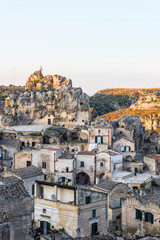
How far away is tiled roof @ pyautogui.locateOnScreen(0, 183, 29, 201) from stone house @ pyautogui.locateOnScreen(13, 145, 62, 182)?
72.7 ft

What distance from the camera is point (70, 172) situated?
43.2m

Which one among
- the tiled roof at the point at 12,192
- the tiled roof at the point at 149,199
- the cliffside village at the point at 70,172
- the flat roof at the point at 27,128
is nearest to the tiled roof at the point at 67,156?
the cliffside village at the point at 70,172

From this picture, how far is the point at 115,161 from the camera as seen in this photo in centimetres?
4403

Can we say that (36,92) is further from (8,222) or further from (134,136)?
(8,222)

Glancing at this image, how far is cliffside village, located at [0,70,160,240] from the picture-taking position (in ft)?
87.5

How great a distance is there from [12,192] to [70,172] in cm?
2270

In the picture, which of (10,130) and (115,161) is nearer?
(115,161)

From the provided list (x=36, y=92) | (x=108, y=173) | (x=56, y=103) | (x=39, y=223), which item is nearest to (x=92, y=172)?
(x=108, y=173)

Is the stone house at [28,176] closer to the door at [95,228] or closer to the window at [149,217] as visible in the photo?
the door at [95,228]

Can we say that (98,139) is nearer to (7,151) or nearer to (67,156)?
(67,156)

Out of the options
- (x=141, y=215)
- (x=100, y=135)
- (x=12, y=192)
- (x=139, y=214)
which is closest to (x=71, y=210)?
(x=139, y=214)

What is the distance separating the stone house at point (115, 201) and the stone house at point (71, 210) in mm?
1445

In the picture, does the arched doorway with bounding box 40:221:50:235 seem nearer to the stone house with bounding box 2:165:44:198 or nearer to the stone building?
the stone house with bounding box 2:165:44:198

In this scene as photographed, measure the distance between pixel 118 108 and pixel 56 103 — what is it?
80005 mm
